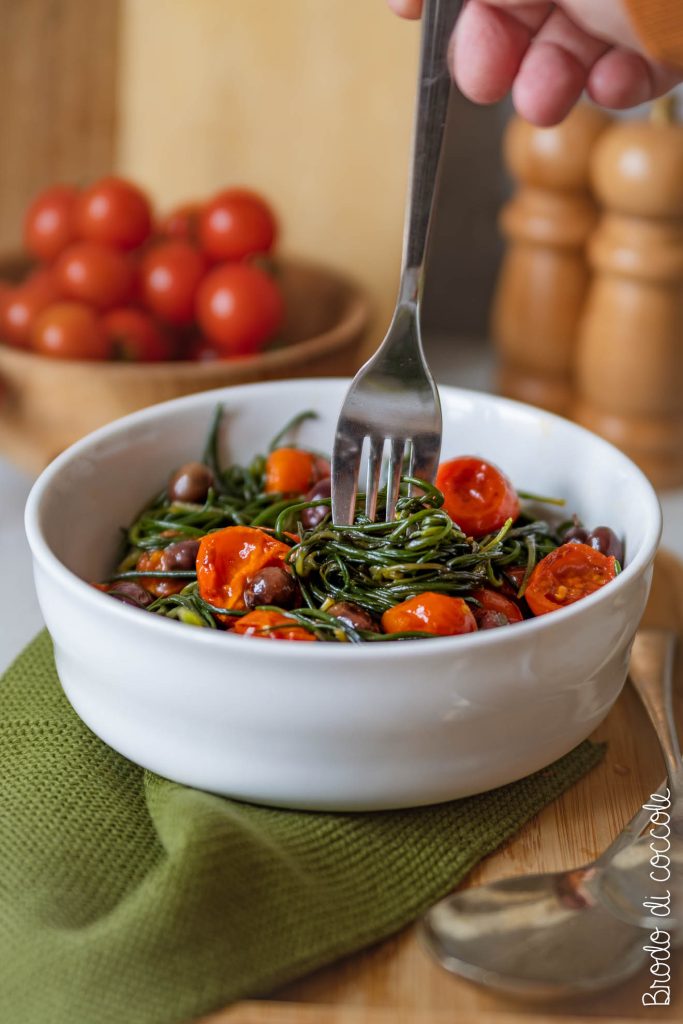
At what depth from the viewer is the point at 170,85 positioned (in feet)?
9.10

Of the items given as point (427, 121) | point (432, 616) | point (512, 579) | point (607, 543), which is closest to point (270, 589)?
point (432, 616)

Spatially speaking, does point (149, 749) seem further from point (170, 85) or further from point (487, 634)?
point (170, 85)

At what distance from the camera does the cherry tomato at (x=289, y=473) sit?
157 cm

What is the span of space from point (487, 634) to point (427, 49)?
0.72 metres

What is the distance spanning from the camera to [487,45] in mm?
1631

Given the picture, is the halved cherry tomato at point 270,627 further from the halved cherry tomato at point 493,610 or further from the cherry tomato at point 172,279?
the cherry tomato at point 172,279

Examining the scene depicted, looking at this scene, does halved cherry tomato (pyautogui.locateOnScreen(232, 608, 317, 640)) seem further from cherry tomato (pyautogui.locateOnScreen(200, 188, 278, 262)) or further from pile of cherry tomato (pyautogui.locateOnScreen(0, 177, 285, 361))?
cherry tomato (pyautogui.locateOnScreen(200, 188, 278, 262))

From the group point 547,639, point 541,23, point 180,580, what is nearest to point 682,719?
point 547,639

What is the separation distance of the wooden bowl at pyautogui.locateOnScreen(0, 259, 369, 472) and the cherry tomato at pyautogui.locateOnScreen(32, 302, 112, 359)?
0.03 metres

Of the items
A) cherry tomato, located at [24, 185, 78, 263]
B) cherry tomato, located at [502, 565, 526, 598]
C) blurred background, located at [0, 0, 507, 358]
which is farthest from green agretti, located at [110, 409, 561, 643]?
blurred background, located at [0, 0, 507, 358]

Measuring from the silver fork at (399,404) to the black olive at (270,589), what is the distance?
17cm

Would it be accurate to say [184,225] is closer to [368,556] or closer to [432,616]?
[368,556]

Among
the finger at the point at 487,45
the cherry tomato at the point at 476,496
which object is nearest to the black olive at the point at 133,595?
the cherry tomato at the point at 476,496

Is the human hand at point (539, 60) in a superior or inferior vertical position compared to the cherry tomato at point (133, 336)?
superior
